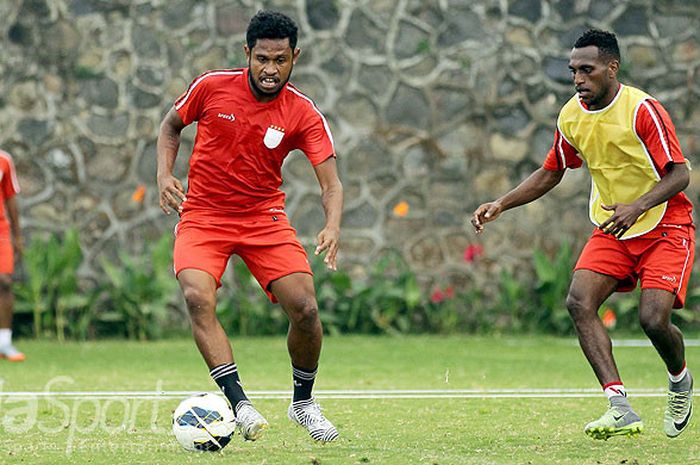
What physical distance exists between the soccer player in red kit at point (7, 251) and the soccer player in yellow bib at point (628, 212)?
654 centimetres

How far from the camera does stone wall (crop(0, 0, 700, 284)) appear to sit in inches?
581

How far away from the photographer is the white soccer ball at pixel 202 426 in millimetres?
6699

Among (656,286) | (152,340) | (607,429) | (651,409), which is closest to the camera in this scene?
(607,429)

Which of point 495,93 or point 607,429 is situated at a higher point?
point 495,93

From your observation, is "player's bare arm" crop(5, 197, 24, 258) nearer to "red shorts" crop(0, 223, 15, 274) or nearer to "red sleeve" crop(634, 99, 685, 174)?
"red shorts" crop(0, 223, 15, 274)

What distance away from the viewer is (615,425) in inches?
278

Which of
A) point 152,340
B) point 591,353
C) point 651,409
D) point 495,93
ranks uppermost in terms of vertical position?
point 495,93

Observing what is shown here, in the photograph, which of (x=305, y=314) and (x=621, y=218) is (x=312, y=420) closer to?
(x=305, y=314)

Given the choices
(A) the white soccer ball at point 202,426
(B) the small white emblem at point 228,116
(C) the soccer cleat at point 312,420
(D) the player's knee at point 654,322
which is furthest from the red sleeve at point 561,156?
(A) the white soccer ball at point 202,426

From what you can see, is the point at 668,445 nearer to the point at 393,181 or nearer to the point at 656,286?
the point at 656,286

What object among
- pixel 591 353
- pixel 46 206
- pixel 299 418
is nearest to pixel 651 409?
pixel 591 353

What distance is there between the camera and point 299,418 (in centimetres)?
760

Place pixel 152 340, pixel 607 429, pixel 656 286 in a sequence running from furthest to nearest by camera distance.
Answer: pixel 152 340 → pixel 656 286 → pixel 607 429

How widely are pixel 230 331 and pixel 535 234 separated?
3527 mm
